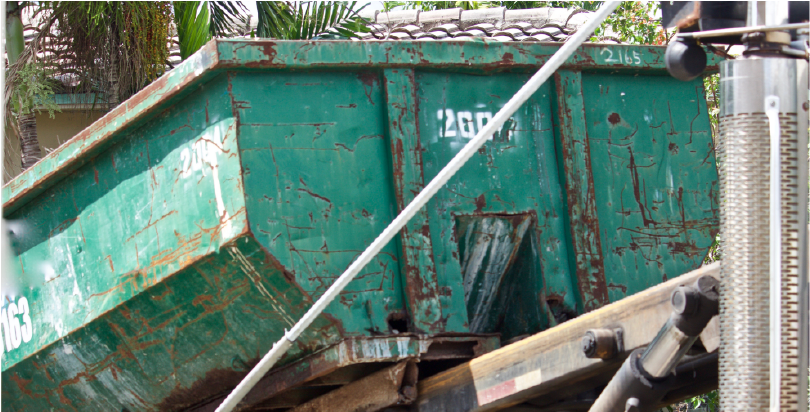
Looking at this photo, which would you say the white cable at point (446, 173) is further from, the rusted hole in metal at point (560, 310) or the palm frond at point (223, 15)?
the palm frond at point (223, 15)

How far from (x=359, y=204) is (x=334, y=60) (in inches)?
20.1

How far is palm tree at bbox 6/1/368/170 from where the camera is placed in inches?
323

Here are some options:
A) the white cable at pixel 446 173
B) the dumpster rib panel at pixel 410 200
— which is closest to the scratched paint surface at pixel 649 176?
the dumpster rib panel at pixel 410 200

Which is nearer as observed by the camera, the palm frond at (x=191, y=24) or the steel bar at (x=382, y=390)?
the steel bar at (x=382, y=390)

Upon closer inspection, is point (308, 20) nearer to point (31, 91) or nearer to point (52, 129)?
point (31, 91)

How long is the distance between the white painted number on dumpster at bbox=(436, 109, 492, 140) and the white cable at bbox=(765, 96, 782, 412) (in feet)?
5.00

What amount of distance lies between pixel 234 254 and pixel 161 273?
1.60ft

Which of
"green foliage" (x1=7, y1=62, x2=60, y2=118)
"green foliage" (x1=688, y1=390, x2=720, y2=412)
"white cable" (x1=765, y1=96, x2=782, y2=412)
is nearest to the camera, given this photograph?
"white cable" (x1=765, y1=96, x2=782, y2=412)

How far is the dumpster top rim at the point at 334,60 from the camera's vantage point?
10.5 ft

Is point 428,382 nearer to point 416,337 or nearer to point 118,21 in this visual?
point 416,337

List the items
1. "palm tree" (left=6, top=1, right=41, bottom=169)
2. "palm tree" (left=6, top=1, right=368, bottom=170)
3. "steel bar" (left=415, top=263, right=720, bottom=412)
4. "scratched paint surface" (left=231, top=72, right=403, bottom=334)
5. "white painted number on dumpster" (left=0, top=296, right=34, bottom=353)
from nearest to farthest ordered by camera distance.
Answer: "steel bar" (left=415, top=263, right=720, bottom=412), "scratched paint surface" (left=231, top=72, right=403, bottom=334), "white painted number on dumpster" (left=0, top=296, right=34, bottom=353), "palm tree" (left=6, top=1, right=368, bottom=170), "palm tree" (left=6, top=1, right=41, bottom=169)

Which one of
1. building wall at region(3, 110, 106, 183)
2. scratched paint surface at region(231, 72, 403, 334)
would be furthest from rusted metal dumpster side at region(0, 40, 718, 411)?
building wall at region(3, 110, 106, 183)

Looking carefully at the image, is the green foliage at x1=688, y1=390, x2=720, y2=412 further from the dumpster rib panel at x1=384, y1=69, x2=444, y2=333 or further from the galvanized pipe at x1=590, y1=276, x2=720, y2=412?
the galvanized pipe at x1=590, y1=276, x2=720, y2=412

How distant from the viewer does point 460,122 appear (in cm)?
350
